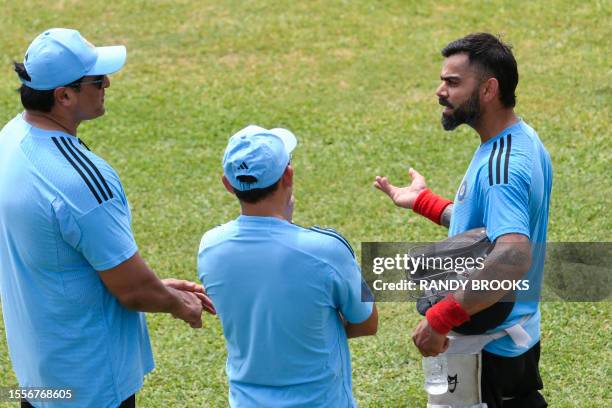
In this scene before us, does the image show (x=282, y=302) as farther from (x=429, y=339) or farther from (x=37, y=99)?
(x=37, y=99)

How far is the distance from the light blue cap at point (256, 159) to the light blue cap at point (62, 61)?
81 cm

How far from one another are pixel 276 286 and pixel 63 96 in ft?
4.20

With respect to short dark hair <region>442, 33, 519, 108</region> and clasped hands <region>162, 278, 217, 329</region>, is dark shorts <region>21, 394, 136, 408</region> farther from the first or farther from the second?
short dark hair <region>442, 33, 519, 108</region>

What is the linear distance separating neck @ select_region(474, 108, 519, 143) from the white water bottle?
106 cm

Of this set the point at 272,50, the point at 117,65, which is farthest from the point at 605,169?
the point at 117,65

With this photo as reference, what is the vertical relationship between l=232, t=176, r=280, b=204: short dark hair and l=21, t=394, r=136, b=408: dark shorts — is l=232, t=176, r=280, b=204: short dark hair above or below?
above

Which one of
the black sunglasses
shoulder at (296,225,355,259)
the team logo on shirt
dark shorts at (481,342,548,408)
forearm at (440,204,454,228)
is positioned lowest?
dark shorts at (481,342,548,408)

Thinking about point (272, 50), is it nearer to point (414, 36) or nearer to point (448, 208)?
point (414, 36)

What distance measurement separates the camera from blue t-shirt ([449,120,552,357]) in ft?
14.5

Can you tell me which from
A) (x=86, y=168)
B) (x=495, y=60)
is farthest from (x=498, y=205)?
(x=86, y=168)

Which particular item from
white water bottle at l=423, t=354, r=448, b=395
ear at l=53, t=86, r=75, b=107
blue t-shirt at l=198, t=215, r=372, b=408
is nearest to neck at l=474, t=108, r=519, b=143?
white water bottle at l=423, t=354, r=448, b=395

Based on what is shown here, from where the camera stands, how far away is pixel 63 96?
437 centimetres

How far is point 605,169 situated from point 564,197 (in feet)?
2.29

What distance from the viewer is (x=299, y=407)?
13.1 ft
